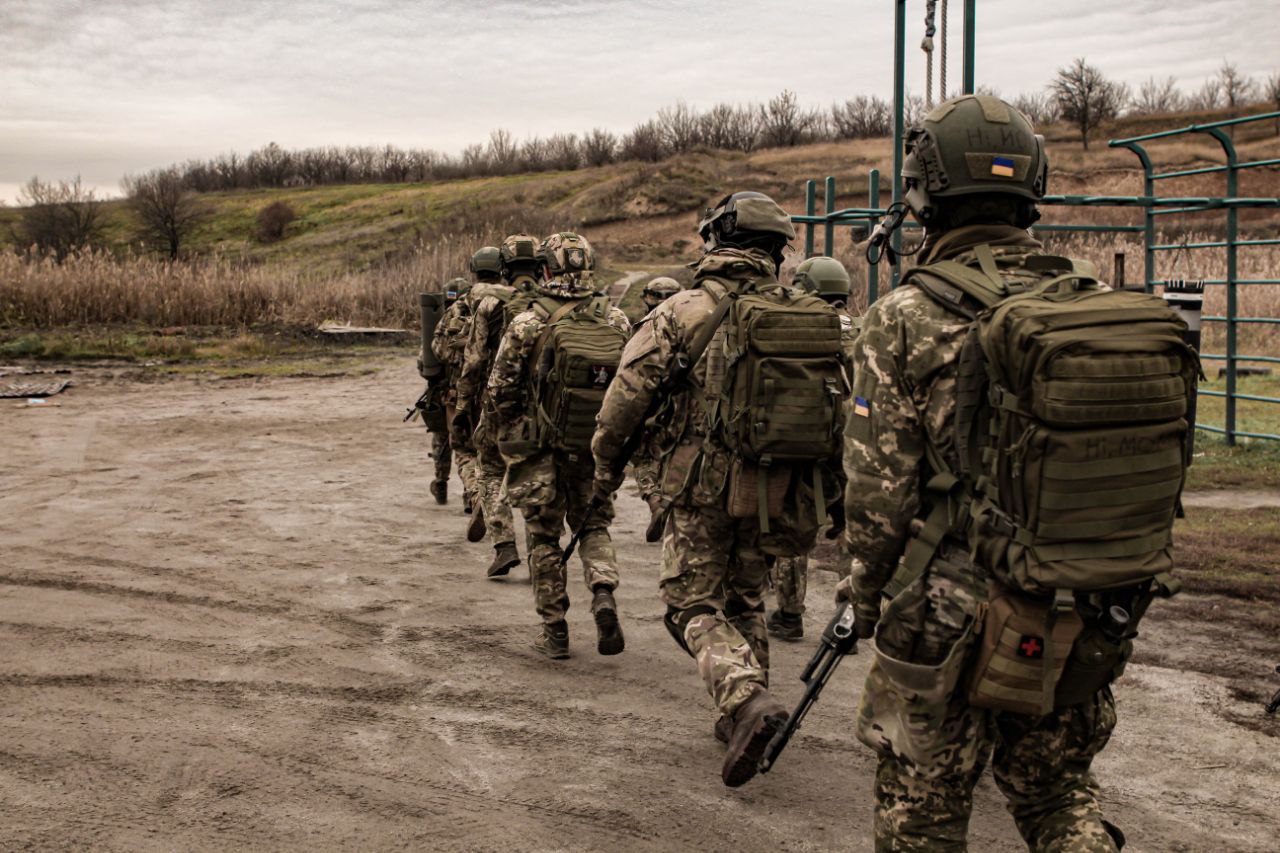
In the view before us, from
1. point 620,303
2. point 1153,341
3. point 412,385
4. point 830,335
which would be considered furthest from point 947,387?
point 620,303

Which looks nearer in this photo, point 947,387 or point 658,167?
point 947,387

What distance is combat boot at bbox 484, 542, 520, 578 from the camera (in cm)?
705

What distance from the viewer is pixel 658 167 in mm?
41562

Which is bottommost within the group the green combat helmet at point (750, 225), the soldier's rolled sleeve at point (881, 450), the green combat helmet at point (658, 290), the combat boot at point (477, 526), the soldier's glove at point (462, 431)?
the combat boot at point (477, 526)

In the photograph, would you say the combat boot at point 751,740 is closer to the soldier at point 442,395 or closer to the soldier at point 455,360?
the soldier at point 455,360

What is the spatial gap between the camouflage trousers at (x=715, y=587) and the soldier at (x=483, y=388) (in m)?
2.76

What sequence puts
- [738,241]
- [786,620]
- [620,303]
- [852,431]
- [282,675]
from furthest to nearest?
[620,303] < [786,620] < [282,675] < [738,241] < [852,431]

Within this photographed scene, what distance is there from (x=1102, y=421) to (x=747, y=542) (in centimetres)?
206

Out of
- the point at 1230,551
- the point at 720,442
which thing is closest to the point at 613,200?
the point at 1230,551

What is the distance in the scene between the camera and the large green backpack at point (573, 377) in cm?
556

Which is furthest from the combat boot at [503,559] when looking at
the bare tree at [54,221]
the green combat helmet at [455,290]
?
the bare tree at [54,221]

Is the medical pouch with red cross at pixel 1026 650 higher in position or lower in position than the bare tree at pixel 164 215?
lower

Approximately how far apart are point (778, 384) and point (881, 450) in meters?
1.25

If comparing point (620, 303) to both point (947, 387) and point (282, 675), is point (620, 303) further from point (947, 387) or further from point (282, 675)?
point (947, 387)
